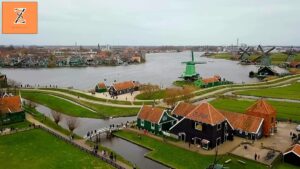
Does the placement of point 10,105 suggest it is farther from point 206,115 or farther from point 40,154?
point 206,115

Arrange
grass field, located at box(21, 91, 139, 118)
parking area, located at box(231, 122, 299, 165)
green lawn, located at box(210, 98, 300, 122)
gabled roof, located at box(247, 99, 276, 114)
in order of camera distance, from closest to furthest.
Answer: parking area, located at box(231, 122, 299, 165), gabled roof, located at box(247, 99, 276, 114), green lawn, located at box(210, 98, 300, 122), grass field, located at box(21, 91, 139, 118)

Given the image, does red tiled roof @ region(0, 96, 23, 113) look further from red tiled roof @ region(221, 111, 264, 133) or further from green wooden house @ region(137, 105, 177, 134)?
red tiled roof @ region(221, 111, 264, 133)

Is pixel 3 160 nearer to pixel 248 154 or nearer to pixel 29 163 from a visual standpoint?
pixel 29 163

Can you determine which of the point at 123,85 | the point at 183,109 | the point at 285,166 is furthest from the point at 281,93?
the point at 285,166

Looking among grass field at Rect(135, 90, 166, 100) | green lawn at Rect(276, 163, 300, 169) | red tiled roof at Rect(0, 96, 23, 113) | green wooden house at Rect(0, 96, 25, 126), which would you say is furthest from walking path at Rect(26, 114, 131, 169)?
grass field at Rect(135, 90, 166, 100)

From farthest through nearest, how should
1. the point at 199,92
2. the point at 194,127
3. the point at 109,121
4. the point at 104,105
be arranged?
the point at 199,92, the point at 104,105, the point at 109,121, the point at 194,127

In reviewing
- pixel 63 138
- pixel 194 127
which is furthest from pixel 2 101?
pixel 194 127
